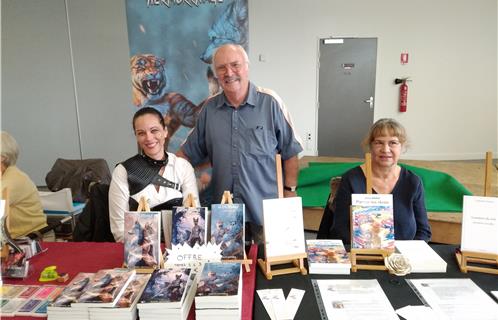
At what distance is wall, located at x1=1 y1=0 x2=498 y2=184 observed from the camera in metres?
4.62

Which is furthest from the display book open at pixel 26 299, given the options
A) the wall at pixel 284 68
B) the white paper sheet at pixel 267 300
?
the wall at pixel 284 68

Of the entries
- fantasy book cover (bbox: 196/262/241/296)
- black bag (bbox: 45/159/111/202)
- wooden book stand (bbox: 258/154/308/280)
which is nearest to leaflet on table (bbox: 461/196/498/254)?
wooden book stand (bbox: 258/154/308/280)

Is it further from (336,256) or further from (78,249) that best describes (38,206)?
(336,256)

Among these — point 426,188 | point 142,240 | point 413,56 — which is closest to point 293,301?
point 142,240

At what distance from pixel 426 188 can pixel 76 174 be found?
309 centimetres

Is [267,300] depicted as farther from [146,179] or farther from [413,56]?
[413,56]

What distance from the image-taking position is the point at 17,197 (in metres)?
1.94

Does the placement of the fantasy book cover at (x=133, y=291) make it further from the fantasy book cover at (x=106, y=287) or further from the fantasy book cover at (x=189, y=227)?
the fantasy book cover at (x=189, y=227)

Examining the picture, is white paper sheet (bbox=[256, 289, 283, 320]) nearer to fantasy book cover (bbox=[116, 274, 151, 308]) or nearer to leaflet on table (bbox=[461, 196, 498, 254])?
fantasy book cover (bbox=[116, 274, 151, 308])

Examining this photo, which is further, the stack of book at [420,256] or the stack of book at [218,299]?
the stack of book at [420,256]

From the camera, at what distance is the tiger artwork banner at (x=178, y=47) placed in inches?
99.9

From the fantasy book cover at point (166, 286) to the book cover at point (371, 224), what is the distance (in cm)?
65

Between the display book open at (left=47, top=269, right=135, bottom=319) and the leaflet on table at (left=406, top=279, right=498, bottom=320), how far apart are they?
95cm

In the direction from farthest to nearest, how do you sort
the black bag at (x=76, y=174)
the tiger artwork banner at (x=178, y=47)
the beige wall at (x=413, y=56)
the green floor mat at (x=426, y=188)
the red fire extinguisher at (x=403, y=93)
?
the red fire extinguisher at (x=403, y=93) → the beige wall at (x=413, y=56) → the black bag at (x=76, y=174) → the green floor mat at (x=426, y=188) → the tiger artwork banner at (x=178, y=47)
